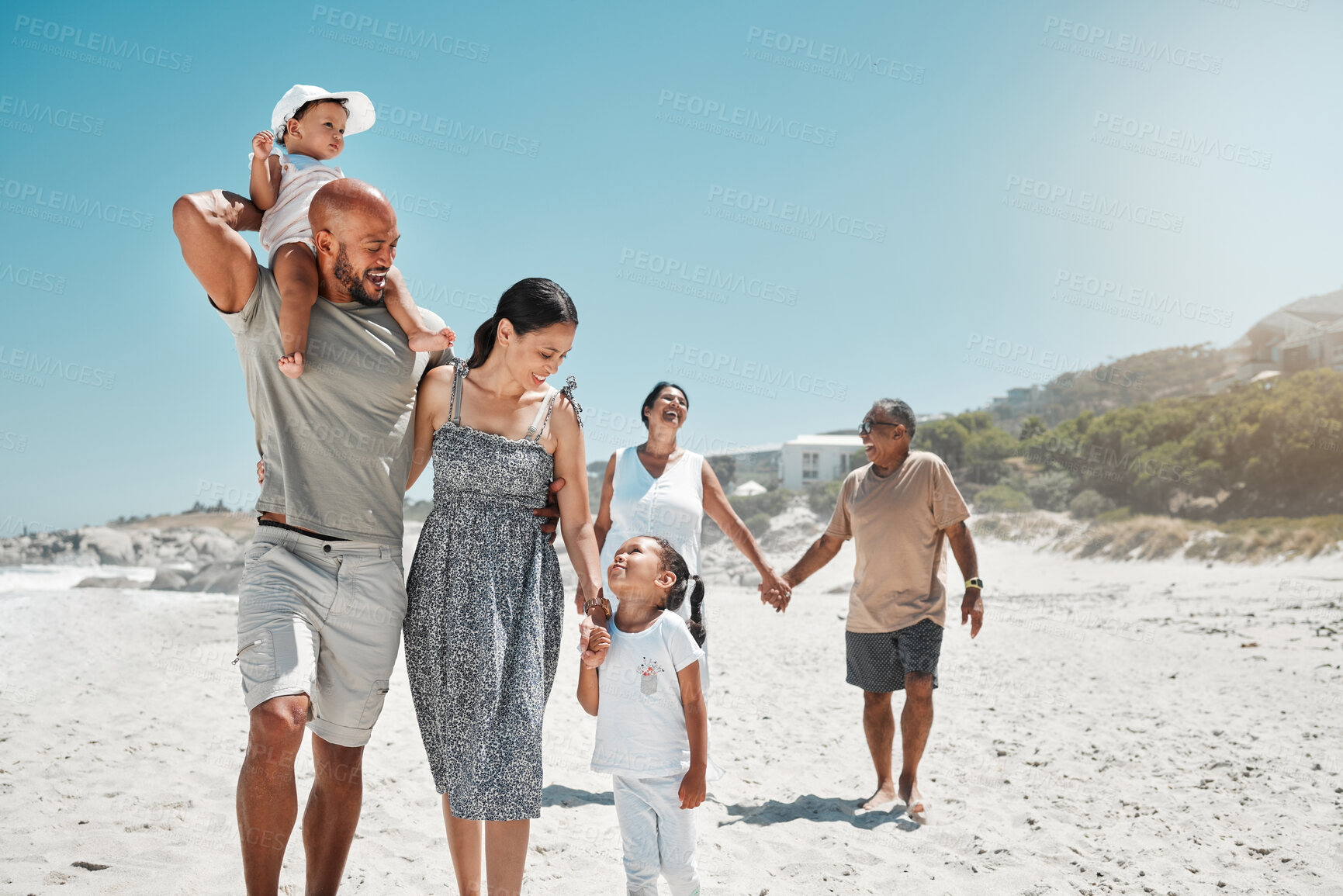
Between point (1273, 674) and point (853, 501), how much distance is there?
635cm

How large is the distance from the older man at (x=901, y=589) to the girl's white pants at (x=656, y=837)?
2172 mm

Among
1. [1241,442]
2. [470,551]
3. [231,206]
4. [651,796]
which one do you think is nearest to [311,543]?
[470,551]

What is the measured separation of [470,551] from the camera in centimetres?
268

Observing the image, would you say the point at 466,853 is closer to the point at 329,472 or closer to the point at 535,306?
the point at 329,472

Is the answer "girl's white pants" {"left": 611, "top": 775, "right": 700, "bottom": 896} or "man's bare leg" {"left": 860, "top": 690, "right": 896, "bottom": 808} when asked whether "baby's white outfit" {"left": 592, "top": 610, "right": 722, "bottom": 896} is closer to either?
"girl's white pants" {"left": 611, "top": 775, "right": 700, "bottom": 896}

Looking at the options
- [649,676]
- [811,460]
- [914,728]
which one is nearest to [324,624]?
[649,676]

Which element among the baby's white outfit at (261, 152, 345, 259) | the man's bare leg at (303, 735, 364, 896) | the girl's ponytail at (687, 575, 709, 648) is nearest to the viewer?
the man's bare leg at (303, 735, 364, 896)

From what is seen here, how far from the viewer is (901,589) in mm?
4699

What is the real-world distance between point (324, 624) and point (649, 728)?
3.52 feet

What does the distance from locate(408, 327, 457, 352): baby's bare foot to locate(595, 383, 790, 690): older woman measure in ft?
6.13

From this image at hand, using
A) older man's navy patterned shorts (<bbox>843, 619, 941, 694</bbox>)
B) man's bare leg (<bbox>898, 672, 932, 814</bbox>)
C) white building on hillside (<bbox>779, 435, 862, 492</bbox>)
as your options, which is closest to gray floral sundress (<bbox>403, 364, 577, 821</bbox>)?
older man's navy patterned shorts (<bbox>843, 619, 941, 694</bbox>)

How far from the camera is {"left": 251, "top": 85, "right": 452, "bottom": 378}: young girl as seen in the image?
2.47 m

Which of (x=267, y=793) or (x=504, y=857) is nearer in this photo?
(x=267, y=793)

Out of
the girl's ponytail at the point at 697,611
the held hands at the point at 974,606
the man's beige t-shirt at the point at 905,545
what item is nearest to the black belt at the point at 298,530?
the girl's ponytail at the point at 697,611
